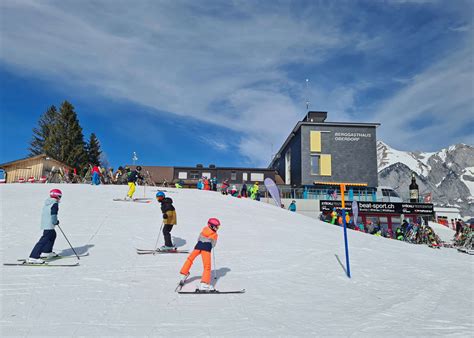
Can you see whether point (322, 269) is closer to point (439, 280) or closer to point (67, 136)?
point (439, 280)

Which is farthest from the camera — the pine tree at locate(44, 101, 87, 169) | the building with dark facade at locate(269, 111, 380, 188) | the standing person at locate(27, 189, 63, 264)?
the pine tree at locate(44, 101, 87, 169)

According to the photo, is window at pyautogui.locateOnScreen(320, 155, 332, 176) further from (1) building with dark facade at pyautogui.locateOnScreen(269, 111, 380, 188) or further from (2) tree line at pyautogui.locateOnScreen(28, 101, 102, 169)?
(2) tree line at pyautogui.locateOnScreen(28, 101, 102, 169)

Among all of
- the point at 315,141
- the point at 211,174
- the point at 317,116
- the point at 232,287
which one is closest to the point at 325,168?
the point at 315,141

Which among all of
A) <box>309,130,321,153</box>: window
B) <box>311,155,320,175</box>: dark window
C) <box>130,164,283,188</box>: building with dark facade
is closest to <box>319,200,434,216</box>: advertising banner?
<box>311,155,320,175</box>: dark window

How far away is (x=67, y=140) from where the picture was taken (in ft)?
171

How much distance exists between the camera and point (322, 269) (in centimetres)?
877

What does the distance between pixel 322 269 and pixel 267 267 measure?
159 cm

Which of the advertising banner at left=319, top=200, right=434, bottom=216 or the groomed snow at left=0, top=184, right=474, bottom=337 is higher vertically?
the advertising banner at left=319, top=200, right=434, bottom=216

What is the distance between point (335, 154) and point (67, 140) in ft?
139

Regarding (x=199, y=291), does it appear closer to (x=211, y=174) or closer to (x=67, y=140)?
(x=211, y=174)

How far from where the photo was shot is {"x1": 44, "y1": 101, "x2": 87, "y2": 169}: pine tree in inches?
2008

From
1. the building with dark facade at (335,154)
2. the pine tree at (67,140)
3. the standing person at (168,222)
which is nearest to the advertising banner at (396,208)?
the building with dark facade at (335,154)

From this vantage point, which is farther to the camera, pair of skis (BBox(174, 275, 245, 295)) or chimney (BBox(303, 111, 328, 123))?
chimney (BBox(303, 111, 328, 123))

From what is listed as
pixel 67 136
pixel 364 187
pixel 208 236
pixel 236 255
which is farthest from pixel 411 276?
pixel 67 136
